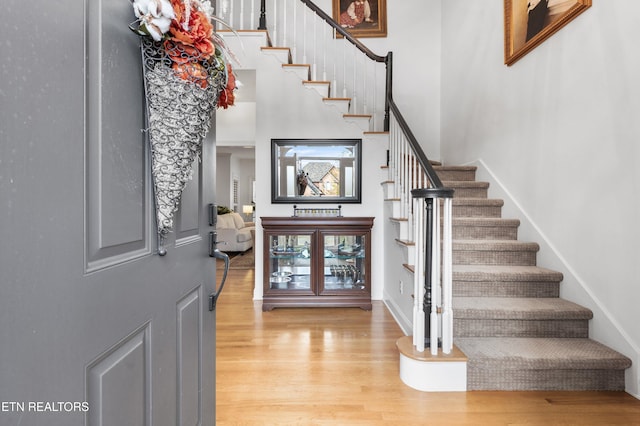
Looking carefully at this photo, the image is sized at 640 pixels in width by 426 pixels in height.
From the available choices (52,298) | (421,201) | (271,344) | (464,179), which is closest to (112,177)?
(52,298)

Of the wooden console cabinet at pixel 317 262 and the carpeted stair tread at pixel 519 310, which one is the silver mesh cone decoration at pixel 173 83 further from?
the wooden console cabinet at pixel 317 262

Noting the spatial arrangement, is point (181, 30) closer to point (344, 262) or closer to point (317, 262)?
point (317, 262)

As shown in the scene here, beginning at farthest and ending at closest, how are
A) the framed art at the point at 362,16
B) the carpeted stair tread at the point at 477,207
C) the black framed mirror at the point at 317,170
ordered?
the framed art at the point at 362,16, the black framed mirror at the point at 317,170, the carpeted stair tread at the point at 477,207

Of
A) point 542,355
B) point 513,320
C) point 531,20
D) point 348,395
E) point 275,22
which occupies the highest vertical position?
point 275,22

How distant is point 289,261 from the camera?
343 cm

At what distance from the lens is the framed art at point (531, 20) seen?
7.52ft

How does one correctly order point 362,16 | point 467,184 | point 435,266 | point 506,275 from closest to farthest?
point 435,266
point 506,275
point 467,184
point 362,16

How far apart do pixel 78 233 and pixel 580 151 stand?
2.77 meters

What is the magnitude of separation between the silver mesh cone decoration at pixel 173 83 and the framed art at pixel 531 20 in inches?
106

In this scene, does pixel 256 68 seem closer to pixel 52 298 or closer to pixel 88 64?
pixel 88 64

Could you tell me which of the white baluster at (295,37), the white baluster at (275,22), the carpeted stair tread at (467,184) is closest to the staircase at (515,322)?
the carpeted stair tread at (467,184)

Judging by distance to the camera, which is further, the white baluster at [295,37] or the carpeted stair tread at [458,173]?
the white baluster at [295,37]

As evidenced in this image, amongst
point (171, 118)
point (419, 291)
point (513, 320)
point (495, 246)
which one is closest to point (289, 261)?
point (419, 291)

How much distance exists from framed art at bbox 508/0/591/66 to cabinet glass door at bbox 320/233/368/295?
2.23m
